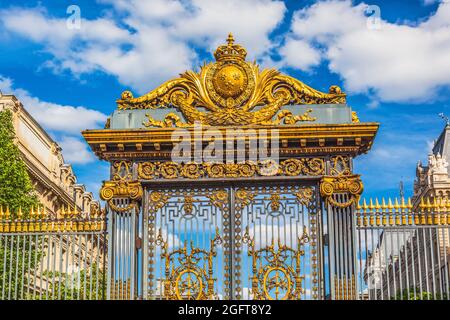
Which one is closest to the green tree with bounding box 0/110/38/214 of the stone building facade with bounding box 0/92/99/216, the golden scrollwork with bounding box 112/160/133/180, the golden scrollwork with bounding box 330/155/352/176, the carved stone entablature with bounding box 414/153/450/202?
the stone building facade with bounding box 0/92/99/216

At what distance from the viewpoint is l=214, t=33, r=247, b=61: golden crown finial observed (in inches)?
478

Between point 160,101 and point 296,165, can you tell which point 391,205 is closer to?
point 296,165

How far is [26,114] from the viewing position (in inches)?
1229

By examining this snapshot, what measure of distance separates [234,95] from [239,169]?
4.06 feet

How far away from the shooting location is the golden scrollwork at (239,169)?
1180cm

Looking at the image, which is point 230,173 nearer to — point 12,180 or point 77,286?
point 77,286

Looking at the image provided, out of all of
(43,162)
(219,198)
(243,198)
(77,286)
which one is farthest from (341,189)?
(43,162)

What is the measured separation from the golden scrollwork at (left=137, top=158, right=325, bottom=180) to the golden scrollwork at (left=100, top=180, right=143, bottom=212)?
0.83ft

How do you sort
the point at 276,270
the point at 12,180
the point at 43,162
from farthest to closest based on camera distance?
the point at 43,162 → the point at 12,180 → the point at 276,270

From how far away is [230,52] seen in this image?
1217cm

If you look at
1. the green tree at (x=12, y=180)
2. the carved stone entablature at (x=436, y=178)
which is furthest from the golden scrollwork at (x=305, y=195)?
the carved stone entablature at (x=436, y=178)

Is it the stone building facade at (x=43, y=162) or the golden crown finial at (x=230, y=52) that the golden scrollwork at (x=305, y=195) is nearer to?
the golden crown finial at (x=230, y=52)

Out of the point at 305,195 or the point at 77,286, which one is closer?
the point at 305,195

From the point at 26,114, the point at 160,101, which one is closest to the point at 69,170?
the point at 26,114
